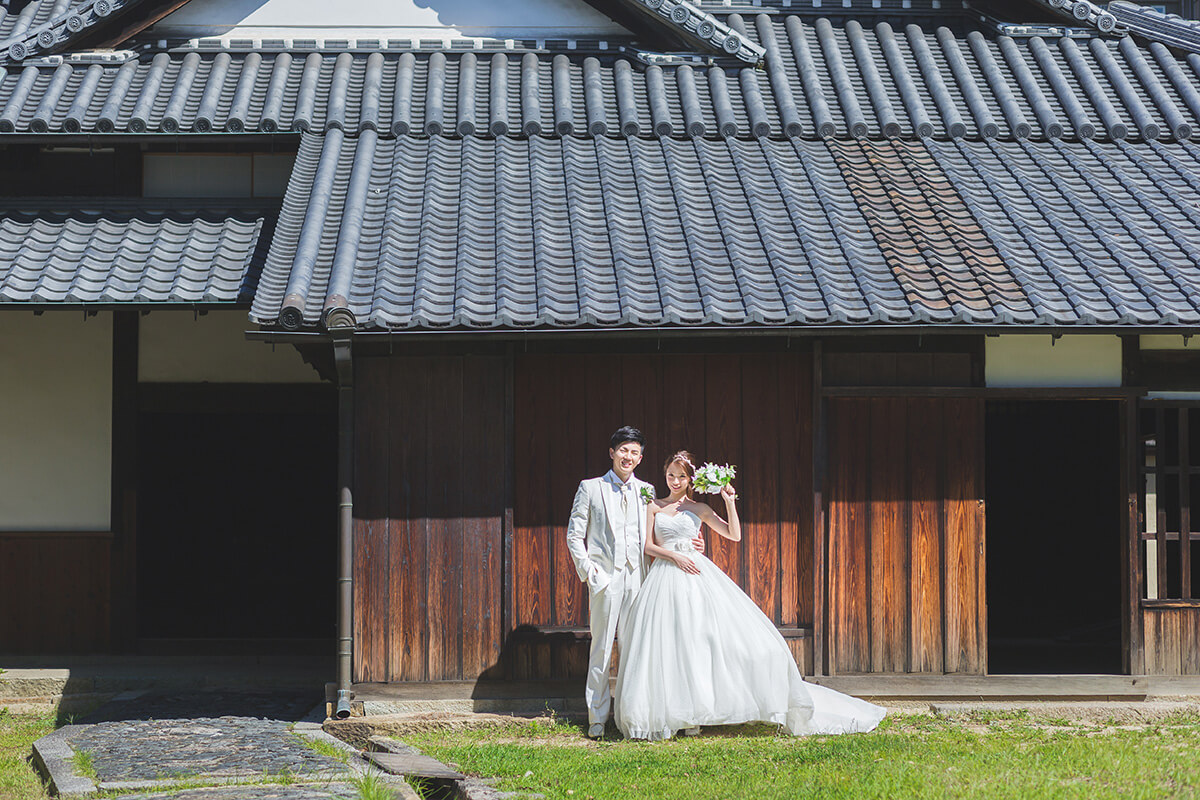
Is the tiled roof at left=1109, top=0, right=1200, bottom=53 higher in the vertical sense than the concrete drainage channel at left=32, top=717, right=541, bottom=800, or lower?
higher

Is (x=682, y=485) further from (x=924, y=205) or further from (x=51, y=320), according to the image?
(x=51, y=320)

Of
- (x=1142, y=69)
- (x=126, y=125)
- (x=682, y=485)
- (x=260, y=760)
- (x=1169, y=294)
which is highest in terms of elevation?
(x=1142, y=69)

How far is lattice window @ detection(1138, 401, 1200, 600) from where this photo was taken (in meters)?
8.62

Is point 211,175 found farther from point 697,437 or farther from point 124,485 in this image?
point 697,437

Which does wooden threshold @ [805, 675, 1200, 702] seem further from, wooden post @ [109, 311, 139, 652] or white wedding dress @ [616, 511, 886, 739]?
wooden post @ [109, 311, 139, 652]

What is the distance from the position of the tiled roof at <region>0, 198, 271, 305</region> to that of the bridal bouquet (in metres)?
3.60

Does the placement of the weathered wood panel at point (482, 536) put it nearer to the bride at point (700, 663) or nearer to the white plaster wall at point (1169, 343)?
the bride at point (700, 663)

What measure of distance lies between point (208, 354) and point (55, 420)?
1.42 metres

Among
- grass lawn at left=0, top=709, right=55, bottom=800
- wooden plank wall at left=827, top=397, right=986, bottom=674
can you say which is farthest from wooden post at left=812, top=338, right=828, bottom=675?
grass lawn at left=0, top=709, right=55, bottom=800

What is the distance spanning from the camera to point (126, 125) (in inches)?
392

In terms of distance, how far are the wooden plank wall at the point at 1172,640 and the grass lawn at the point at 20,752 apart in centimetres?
729

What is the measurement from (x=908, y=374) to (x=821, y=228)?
4.57 ft

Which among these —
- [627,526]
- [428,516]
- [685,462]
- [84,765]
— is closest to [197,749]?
[84,765]

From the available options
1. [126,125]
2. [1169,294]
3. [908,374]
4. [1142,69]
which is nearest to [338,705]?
[908,374]
